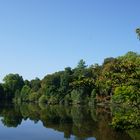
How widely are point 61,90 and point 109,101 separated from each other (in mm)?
21367

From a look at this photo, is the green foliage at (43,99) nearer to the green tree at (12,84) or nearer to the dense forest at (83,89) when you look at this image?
the dense forest at (83,89)

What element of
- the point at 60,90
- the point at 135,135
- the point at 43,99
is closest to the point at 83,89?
the point at 60,90

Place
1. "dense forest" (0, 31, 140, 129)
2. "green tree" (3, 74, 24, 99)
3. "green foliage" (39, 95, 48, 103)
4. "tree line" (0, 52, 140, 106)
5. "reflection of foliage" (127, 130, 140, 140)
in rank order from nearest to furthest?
"dense forest" (0, 31, 140, 129) → "reflection of foliage" (127, 130, 140, 140) → "tree line" (0, 52, 140, 106) → "green foliage" (39, 95, 48, 103) → "green tree" (3, 74, 24, 99)

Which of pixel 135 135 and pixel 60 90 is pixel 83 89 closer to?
pixel 60 90

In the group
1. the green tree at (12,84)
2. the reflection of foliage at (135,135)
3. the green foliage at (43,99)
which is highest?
the green tree at (12,84)

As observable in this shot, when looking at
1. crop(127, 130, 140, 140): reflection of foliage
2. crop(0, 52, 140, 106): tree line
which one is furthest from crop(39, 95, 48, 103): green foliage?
crop(127, 130, 140, 140): reflection of foliage

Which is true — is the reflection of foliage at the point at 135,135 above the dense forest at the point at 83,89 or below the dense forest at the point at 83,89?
below

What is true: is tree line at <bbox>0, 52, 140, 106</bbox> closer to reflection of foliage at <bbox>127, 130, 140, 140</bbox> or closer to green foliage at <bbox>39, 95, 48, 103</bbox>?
green foliage at <bbox>39, 95, 48, 103</bbox>

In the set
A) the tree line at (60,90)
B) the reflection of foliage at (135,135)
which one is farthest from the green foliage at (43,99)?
the reflection of foliage at (135,135)

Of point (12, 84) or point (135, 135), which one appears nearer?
point (135, 135)

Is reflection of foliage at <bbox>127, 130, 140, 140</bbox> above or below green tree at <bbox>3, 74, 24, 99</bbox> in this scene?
below

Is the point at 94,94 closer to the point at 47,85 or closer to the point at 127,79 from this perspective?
the point at 47,85

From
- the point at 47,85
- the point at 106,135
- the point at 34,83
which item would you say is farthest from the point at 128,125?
the point at 34,83

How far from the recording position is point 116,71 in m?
10.8
